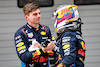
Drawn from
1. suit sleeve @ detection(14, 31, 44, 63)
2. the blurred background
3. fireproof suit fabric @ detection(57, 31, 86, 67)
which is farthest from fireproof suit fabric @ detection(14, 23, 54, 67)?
the blurred background

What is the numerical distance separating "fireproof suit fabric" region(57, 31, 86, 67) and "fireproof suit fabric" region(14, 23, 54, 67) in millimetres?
427

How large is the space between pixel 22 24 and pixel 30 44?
3.27m

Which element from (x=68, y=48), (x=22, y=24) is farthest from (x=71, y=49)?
(x=22, y=24)

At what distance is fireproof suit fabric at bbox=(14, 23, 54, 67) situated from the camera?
2.84 m

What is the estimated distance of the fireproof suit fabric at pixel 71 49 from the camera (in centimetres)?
245

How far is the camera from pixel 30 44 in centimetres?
295

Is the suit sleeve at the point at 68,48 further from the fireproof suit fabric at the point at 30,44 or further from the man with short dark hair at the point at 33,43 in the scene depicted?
the fireproof suit fabric at the point at 30,44

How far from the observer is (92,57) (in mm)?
6184

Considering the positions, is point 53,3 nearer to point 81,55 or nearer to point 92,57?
point 92,57

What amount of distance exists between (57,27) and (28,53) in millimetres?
623

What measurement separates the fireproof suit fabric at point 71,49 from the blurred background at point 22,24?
353 cm

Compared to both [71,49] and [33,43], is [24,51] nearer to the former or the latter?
[33,43]

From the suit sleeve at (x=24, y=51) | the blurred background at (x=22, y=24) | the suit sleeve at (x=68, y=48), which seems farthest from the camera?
the blurred background at (x=22, y=24)

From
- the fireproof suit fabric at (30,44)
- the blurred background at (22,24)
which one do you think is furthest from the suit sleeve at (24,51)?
the blurred background at (22,24)
